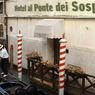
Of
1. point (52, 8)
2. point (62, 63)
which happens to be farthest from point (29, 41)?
point (62, 63)

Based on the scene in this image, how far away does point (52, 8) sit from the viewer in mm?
12234

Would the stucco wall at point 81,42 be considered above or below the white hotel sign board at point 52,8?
below

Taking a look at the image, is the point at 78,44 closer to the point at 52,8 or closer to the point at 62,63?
the point at 62,63

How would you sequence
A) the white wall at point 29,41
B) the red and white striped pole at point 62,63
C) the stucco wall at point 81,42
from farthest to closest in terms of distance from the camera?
the white wall at point 29,41 < the stucco wall at point 81,42 < the red and white striped pole at point 62,63

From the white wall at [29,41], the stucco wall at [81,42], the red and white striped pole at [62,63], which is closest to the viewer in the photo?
the red and white striped pole at [62,63]

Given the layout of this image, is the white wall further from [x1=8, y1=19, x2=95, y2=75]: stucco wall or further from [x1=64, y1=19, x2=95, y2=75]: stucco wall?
[x1=64, y1=19, x2=95, y2=75]: stucco wall

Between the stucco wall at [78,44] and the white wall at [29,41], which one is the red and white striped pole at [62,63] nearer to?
the stucco wall at [78,44]

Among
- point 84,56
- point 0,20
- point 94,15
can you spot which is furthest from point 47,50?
point 0,20

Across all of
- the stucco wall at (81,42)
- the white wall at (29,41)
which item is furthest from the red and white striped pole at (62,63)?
the white wall at (29,41)

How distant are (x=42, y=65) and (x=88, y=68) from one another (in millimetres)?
2000

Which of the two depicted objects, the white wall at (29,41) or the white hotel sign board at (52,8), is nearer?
the white hotel sign board at (52,8)

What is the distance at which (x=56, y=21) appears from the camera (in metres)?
11.7

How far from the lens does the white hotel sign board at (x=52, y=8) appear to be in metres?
10.3

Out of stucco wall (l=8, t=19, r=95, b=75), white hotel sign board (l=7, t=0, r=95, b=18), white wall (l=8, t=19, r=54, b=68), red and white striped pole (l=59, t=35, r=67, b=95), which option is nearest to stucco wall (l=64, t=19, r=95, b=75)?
stucco wall (l=8, t=19, r=95, b=75)
